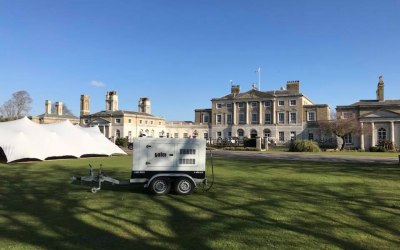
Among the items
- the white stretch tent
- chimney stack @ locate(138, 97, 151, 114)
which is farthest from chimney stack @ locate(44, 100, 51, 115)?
the white stretch tent

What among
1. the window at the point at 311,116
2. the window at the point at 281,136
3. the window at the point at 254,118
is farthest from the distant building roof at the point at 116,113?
the window at the point at 311,116

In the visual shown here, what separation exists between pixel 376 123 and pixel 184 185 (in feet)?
175

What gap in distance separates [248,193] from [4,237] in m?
6.14

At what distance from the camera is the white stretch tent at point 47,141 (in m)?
23.6

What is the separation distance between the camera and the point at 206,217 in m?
7.34

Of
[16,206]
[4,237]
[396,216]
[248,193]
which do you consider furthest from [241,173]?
[4,237]

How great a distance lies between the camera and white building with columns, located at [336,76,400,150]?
54781 mm

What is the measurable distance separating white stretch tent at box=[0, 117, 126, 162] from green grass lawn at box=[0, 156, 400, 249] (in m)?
12.9

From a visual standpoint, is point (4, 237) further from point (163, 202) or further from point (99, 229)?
point (163, 202)

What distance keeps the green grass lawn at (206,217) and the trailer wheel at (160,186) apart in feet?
0.94

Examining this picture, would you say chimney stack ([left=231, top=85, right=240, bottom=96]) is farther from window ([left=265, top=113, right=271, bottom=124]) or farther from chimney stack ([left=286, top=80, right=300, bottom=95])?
chimney stack ([left=286, top=80, right=300, bottom=95])

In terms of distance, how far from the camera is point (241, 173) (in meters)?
15.2

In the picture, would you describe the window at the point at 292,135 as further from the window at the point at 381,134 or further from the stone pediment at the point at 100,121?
the stone pediment at the point at 100,121

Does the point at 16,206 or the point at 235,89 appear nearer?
the point at 16,206
